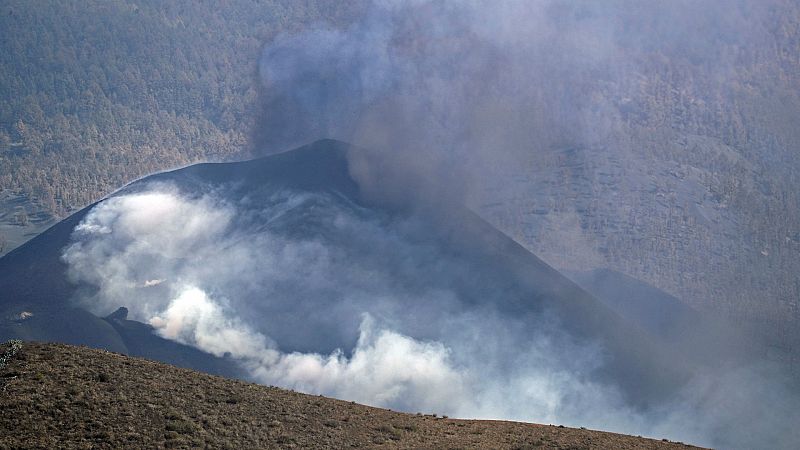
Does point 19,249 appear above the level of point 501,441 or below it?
above

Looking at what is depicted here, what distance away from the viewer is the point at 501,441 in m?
43.7

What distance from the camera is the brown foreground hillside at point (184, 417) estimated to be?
36.0 m

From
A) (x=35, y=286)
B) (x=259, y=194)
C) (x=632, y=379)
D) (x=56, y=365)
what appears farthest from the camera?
(x=259, y=194)

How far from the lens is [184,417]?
128 feet

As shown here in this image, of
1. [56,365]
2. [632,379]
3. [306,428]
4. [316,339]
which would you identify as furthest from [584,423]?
[56,365]

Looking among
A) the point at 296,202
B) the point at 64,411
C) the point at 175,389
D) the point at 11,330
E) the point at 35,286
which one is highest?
the point at 296,202

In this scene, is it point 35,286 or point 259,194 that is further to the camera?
point 259,194

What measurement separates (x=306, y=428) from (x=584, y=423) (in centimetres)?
6252

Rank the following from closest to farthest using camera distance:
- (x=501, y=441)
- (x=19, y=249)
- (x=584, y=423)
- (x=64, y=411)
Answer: (x=64, y=411) → (x=501, y=441) → (x=584, y=423) → (x=19, y=249)

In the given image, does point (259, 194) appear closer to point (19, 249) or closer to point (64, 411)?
point (19, 249)

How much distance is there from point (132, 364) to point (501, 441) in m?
18.1

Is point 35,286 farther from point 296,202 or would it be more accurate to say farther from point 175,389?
point 175,389

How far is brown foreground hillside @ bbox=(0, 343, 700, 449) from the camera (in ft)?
118


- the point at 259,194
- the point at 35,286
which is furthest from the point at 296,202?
the point at 35,286
